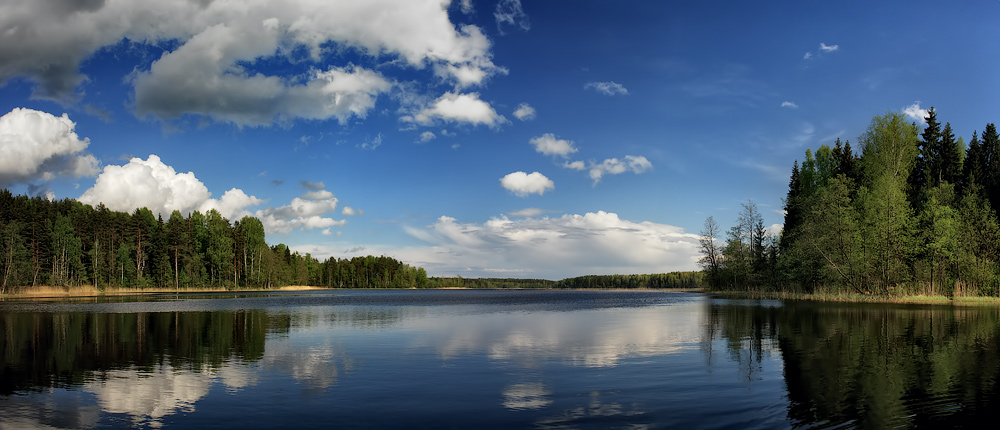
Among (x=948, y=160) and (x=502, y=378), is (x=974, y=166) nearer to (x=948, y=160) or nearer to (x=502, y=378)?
(x=948, y=160)

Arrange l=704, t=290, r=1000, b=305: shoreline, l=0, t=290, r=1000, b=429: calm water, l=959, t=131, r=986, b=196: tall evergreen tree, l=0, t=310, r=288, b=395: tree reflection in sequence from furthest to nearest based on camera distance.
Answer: l=959, t=131, r=986, b=196: tall evergreen tree, l=704, t=290, r=1000, b=305: shoreline, l=0, t=310, r=288, b=395: tree reflection, l=0, t=290, r=1000, b=429: calm water

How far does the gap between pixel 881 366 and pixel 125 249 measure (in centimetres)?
11670

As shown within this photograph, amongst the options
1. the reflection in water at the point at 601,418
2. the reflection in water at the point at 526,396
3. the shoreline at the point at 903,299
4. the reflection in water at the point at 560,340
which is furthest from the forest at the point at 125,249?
the shoreline at the point at 903,299

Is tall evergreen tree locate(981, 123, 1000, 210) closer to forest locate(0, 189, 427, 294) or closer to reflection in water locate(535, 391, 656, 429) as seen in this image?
reflection in water locate(535, 391, 656, 429)

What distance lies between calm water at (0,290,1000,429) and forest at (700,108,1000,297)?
31.0 meters

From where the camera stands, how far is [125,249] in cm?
10050

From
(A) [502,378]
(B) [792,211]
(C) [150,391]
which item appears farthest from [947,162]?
(C) [150,391]

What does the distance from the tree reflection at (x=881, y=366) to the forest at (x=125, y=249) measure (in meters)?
100

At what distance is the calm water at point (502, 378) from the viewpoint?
11062 millimetres

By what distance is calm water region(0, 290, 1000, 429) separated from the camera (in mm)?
11062

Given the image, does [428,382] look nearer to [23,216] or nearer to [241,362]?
[241,362]

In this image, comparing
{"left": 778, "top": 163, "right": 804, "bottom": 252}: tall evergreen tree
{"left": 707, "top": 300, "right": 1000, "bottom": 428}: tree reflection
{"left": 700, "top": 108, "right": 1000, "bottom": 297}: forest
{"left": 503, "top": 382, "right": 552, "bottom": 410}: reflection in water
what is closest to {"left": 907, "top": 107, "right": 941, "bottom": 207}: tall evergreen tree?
{"left": 700, "top": 108, "right": 1000, "bottom": 297}: forest

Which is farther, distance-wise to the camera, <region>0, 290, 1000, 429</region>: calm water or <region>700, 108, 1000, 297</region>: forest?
<region>700, 108, 1000, 297</region>: forest

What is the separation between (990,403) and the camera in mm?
11828
